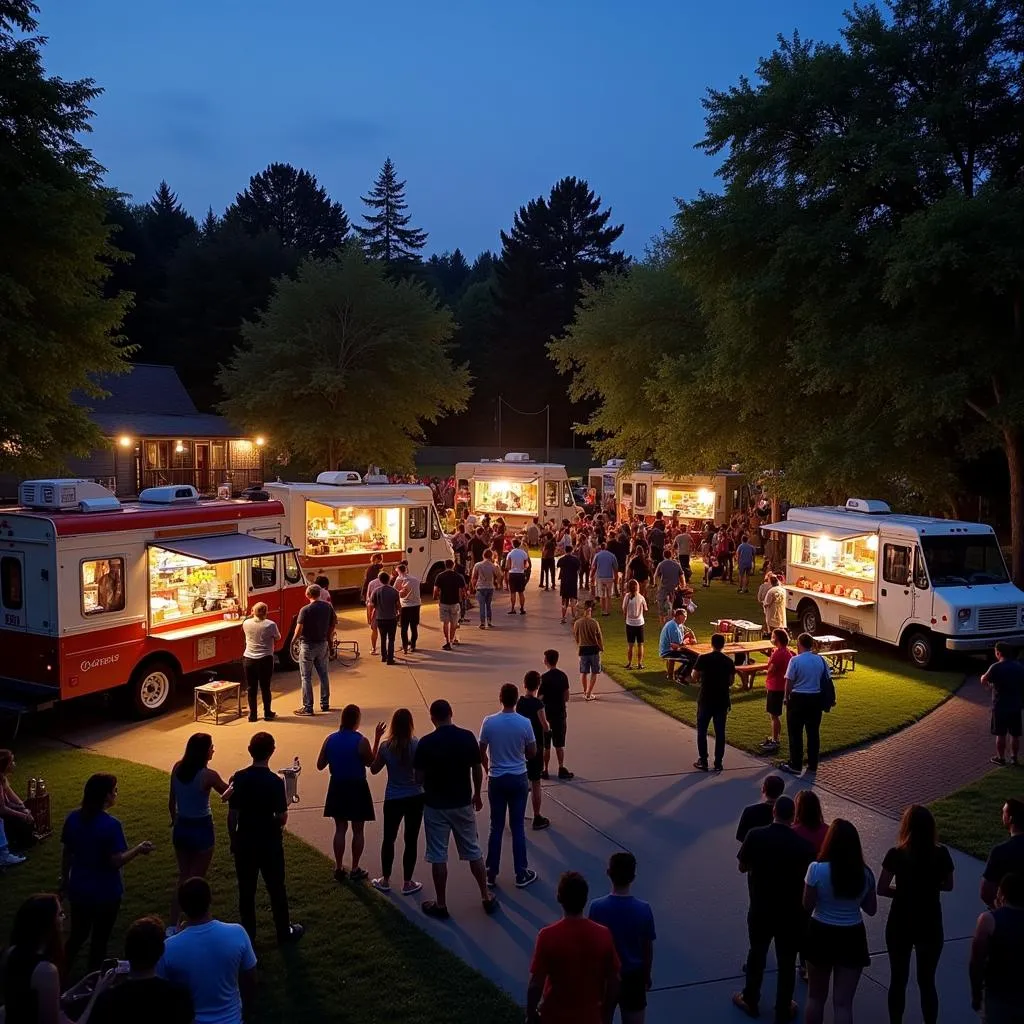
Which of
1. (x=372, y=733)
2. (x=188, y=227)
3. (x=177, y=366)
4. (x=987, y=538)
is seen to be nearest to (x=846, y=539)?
(x=987, y=538)

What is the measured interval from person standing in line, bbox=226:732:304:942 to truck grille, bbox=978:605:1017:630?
12770 mm

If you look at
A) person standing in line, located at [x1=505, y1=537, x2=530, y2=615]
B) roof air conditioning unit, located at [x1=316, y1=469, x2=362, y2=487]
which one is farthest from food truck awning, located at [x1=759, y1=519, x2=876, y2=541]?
roof air conditioning unit, located at [x1=316, y1=469, x2=362, y2=487]

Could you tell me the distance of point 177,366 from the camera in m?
58.8

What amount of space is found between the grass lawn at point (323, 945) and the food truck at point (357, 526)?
11.6 metres

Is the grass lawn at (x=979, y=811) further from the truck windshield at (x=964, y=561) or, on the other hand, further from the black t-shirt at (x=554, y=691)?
the truck windshield at (x=964, y=561)

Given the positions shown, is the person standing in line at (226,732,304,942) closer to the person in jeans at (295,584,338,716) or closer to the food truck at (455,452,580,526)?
the person in jeans at (295,584,338,716)

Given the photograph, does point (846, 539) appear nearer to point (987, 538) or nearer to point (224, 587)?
point (987, 538)

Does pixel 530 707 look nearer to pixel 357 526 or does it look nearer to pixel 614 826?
pixel 614 826

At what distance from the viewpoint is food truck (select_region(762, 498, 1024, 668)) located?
15578 millimetres

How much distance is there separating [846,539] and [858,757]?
22.7ft

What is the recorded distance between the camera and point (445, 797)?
281 inches

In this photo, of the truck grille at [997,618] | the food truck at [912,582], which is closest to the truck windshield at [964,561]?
the food truck at [912,582]

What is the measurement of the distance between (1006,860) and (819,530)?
1304cm

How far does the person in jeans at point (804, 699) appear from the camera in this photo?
34.0 ft
